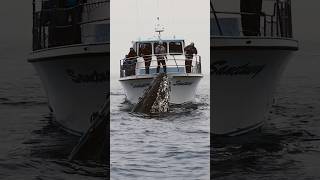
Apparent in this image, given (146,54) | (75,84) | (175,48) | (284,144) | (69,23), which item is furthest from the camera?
(284,144)

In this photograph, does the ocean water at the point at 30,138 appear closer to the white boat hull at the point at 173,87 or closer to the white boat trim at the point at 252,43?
the white boat hull at the point at 173,87

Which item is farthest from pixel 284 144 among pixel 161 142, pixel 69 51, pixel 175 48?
pixel 69 51

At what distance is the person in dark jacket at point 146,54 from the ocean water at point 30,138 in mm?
763

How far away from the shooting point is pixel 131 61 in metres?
4.19

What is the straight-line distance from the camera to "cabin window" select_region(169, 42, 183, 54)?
404 centimetres

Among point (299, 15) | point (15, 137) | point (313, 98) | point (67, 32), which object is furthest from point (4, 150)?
point (313, 98)

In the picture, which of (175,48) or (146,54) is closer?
(175,48)

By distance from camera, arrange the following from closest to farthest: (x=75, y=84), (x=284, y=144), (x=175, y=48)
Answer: (x=175, y=48) → (x=75, y=84) → (x=284, y=144)

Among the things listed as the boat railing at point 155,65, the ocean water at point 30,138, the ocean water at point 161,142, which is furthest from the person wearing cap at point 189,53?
the ocean water at point 30,138

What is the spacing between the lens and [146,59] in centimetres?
421

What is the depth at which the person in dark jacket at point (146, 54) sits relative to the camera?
13.4 ft

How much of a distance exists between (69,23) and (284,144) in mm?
2122

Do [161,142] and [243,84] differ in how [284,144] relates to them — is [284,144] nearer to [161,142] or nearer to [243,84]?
[243,84]

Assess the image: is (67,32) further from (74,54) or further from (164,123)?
(164,123)
